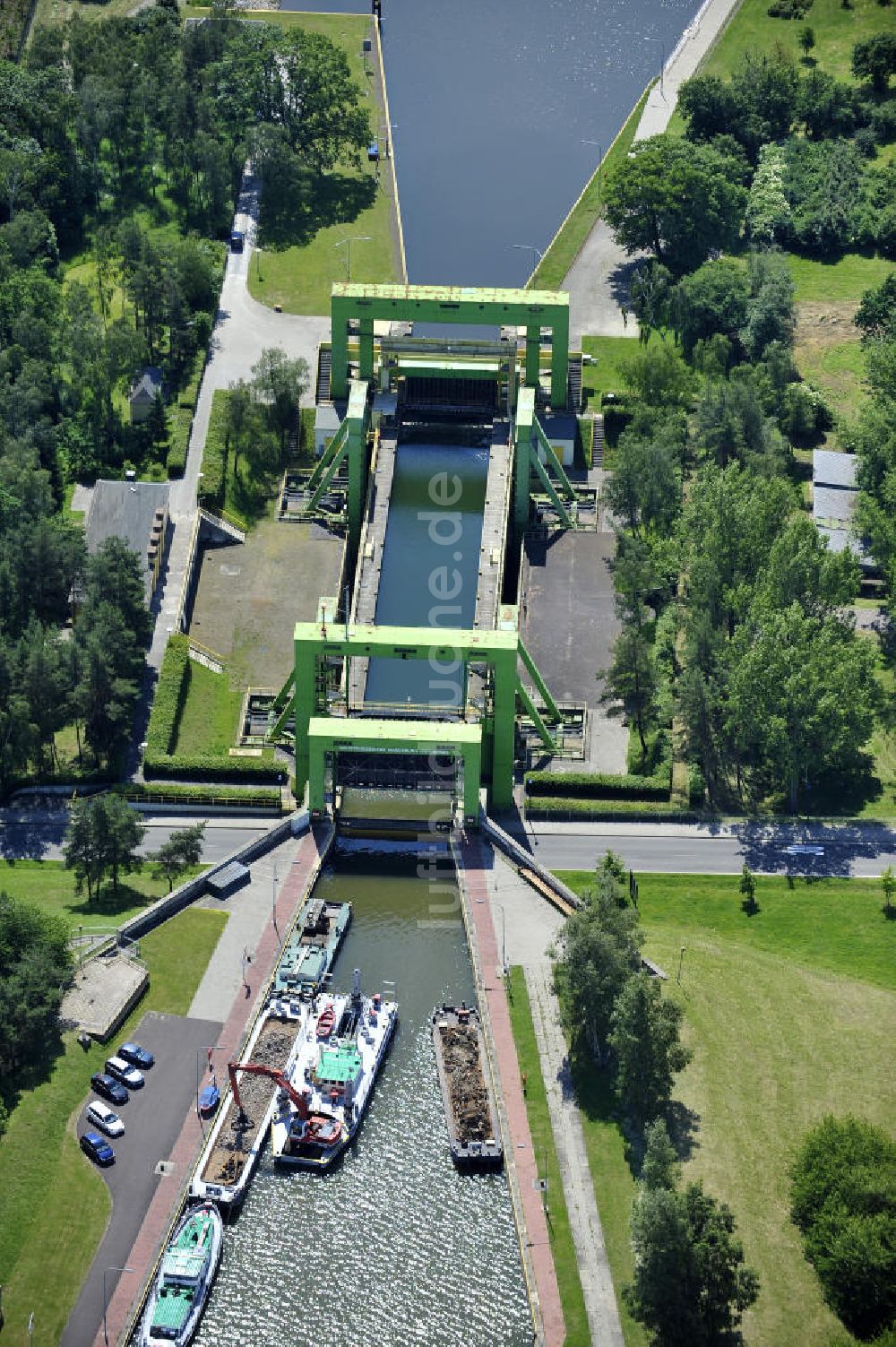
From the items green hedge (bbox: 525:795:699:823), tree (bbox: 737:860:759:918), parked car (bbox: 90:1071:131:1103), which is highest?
green hedge (bbox: 525:795:699:823)

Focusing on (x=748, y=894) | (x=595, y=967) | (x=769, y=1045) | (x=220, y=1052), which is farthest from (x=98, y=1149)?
(x=748, y=894)

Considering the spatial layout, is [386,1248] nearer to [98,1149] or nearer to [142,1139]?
[142,1139]

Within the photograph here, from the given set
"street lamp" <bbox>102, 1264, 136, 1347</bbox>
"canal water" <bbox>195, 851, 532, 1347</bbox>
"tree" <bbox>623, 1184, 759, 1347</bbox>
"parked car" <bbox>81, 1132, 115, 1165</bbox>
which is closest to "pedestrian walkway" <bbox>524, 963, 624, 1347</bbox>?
"tree" <bbox>623, 1184, 759, 1347</bbox>

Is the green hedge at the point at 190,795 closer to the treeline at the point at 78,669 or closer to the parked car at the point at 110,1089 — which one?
the treeline at the point at 78,669

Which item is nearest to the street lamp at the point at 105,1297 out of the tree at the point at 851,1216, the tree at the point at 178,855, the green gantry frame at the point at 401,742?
the tree at the point at 178,855

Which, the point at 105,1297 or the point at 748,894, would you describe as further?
the point at 748,894

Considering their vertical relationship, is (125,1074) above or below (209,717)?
below

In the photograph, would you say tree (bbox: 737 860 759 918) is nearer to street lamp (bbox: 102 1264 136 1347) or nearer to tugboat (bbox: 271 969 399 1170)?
tugboat (bbox: 271 969 399 1170)
